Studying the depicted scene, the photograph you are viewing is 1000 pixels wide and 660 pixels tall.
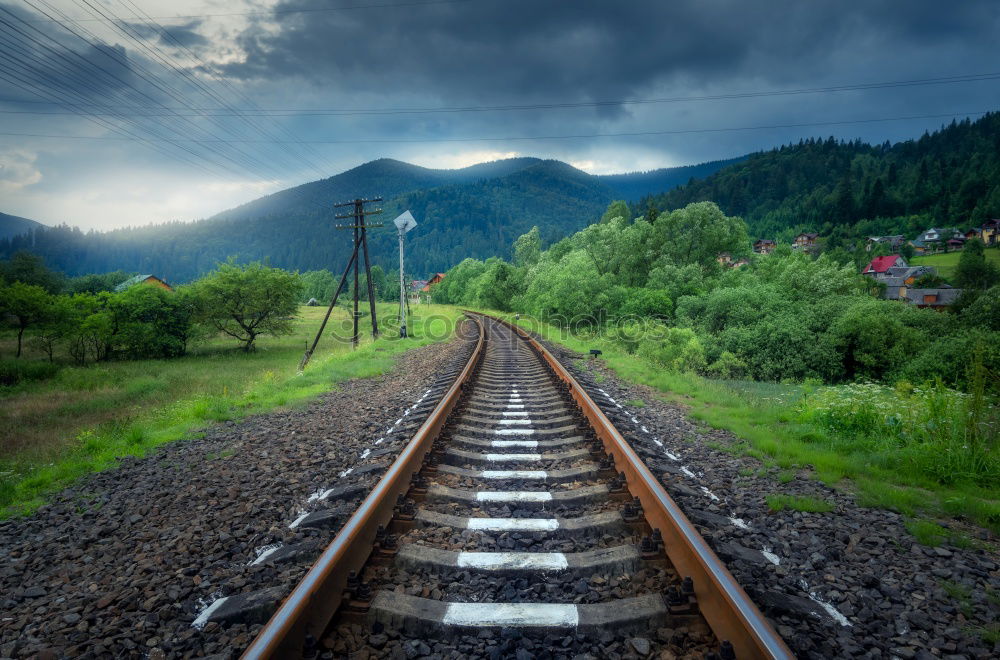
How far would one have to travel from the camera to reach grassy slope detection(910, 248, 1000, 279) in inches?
2987

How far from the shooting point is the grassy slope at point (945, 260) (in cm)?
7588

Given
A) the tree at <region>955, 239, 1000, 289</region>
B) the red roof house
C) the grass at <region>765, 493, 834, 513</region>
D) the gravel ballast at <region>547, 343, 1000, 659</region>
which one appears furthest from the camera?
the red roof house

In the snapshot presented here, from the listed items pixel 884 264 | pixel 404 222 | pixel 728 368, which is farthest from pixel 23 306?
pixel 884 264

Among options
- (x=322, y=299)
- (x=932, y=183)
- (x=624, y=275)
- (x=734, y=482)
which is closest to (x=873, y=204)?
(x=932, y=183)

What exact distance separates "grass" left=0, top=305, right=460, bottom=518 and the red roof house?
99.7m

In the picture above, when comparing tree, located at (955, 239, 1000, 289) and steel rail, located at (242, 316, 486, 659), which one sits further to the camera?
tree, located at (955, 239, 1000, 289)

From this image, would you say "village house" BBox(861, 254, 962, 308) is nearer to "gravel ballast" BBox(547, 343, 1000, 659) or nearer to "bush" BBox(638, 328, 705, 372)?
"bush" BBox(638, 328, 705, 372)

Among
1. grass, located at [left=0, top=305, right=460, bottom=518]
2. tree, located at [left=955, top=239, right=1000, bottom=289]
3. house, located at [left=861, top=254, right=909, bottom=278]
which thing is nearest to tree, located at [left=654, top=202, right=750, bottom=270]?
grass, located at [left=0, top=305, right=460, bottom=518]

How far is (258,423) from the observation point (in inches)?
268

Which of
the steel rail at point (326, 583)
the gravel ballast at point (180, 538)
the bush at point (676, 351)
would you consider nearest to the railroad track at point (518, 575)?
the steel rail at point (326, 583)

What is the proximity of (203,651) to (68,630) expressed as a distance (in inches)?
35.5

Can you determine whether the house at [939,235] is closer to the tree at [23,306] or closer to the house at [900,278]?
the house at [900,278]

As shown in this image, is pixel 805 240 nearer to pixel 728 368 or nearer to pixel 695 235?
pixel 695 235

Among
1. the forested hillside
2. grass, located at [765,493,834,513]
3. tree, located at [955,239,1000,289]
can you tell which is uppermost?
the forested hillside
